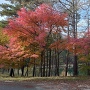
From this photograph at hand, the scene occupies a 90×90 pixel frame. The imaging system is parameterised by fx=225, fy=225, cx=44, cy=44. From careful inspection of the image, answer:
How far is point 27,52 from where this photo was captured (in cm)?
2162

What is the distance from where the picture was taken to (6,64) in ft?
82.1

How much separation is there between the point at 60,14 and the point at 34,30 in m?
2.75

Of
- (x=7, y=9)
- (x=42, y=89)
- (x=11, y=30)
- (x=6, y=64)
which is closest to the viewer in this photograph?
(x=42, y=89)

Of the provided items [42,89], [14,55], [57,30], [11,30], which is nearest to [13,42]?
[14,55]

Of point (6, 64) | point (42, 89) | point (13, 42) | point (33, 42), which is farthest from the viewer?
point (6, 64)

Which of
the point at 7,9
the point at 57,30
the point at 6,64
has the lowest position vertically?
the point at 6,64

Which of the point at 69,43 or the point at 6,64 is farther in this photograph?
the point at 6,64

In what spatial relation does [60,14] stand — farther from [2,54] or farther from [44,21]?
[2,54]

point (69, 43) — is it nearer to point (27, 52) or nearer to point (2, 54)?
point (27, 52)

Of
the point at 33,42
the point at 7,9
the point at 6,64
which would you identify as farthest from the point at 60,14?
the point at 7,9

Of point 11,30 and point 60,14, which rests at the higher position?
point 60,14

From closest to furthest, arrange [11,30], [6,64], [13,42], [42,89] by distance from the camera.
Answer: [42,89]
[11,30]
[13,42]
[6,64]

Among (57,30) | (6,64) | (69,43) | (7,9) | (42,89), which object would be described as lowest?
(42,89)

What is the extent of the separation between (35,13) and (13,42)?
13.4 ft
